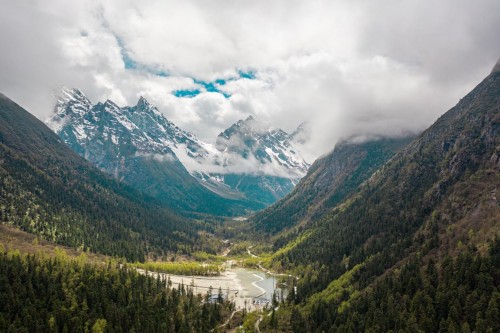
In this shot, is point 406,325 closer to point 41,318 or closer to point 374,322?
point 374,322

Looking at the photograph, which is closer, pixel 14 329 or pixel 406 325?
pixel 14 329

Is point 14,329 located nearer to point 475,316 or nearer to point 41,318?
point 41,318

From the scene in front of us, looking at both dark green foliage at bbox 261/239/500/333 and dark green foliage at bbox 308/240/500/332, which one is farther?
dark green foliage at bbox 261/239/500/333

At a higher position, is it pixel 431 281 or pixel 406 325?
pixel 431 281

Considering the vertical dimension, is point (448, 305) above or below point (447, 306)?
above

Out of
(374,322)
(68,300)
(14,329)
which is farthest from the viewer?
(68,300)

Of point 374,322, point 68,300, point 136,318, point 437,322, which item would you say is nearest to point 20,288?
point 68,300

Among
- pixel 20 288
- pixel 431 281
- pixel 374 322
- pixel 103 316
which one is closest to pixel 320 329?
pixel 374 322

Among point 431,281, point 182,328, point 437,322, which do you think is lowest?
point 182,328

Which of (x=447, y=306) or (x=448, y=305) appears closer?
(x=448, y=305)

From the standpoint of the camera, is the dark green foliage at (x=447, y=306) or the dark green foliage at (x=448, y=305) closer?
the dark green foliage at (x=448, y=305)

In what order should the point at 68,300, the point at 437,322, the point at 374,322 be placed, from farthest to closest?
1. the point at 68,300
2. the point at 374,322
3. the point at 437,322
